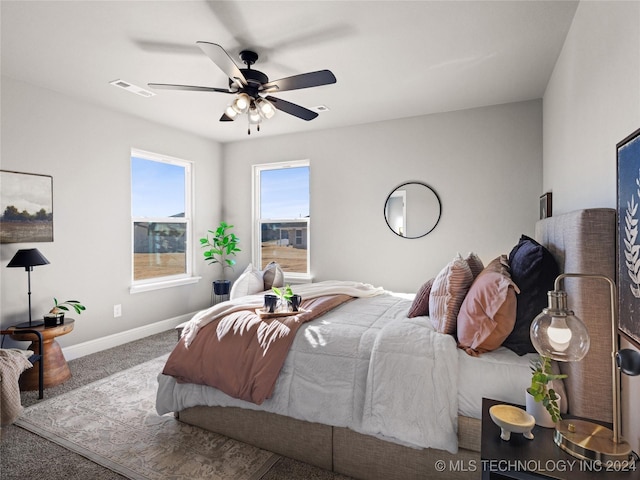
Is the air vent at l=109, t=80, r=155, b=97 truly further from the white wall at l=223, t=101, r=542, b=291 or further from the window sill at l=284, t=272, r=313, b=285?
the window sill at l=284, t=272, r=313, b=285

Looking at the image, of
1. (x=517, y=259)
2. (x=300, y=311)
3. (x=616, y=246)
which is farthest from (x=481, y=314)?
(x=300, y=311)

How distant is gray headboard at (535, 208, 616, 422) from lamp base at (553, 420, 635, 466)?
247mm

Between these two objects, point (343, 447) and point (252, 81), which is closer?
point (343, 447)

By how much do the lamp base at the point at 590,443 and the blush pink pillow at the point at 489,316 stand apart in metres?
0.50

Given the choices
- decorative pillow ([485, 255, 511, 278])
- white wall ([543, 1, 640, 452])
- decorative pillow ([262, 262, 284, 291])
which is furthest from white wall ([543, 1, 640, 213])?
decorative pillow ([262, 262, 284, 291])

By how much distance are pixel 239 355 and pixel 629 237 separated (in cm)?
193

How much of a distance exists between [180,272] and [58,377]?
2103mm

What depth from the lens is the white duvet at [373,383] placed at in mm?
1665

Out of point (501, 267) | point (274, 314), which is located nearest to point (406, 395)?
point (501, 267)

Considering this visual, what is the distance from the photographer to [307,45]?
8.50ft

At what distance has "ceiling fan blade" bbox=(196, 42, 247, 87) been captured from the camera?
198cm

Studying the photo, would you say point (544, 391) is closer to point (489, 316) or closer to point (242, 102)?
point (489, 316)

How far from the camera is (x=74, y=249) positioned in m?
3.59

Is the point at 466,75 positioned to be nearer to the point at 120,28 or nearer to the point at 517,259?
the point at 517,259
